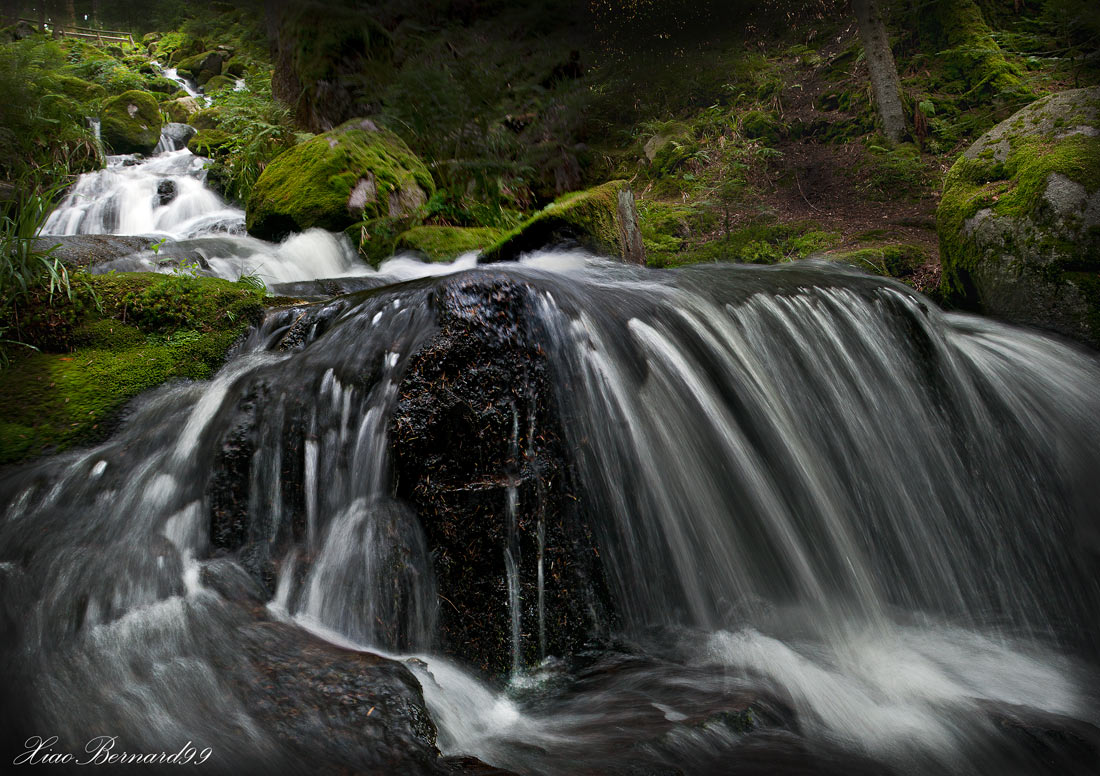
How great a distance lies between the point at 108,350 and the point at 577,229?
157 inches

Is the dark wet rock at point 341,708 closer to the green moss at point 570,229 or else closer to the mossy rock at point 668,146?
the green moss at point 570,229

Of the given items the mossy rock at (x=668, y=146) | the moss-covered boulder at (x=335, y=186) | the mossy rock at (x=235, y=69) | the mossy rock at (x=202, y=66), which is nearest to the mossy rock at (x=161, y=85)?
the mossy rock at (x=202, y=66)

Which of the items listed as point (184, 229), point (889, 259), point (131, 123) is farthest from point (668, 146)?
point (131, 123)

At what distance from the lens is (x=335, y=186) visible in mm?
7098

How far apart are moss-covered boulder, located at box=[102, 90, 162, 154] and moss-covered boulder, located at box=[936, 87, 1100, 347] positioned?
51.4 feet

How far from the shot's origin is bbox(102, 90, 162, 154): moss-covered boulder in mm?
13203

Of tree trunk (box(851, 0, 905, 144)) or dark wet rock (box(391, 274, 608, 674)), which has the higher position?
tree trunk (box(851, 0, 905, 144))

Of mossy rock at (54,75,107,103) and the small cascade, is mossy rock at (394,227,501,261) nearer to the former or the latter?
the small cascade

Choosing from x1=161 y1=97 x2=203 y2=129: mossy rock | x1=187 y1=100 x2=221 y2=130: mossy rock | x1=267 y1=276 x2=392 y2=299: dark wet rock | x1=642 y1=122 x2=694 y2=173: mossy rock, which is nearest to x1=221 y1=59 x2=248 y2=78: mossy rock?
x1=161 y1=97 x2=203 y2=129: mossy rock

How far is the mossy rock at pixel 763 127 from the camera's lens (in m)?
11.6

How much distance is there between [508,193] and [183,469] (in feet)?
23.6

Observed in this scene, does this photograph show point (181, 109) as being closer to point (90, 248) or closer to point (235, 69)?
point (235, 69)

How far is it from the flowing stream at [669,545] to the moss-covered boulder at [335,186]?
319cm

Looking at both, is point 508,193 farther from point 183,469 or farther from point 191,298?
point 183,469
